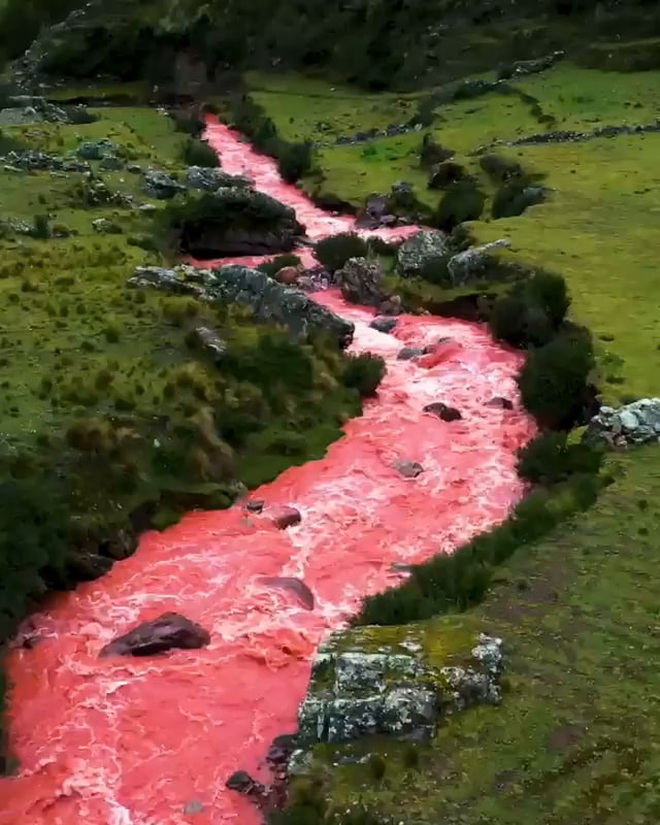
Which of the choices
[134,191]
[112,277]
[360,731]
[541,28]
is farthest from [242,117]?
[360,731]

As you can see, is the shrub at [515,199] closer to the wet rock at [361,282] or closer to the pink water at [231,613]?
the wet rock at [361,282]

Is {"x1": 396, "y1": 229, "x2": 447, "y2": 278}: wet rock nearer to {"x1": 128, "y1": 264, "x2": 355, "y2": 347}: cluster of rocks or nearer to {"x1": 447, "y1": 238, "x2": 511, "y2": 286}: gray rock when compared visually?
{"x1": 447, "y1": 238, "x2": 511, "y2": 286}: gray rock

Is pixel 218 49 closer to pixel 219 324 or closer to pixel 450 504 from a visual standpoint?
pixel 219 324

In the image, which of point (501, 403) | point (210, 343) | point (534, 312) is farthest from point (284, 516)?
point (534, 312)

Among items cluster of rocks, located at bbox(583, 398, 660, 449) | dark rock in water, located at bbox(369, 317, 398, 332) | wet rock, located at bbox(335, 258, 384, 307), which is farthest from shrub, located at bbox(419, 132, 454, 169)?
cluster of rocks, located at bbox(583, 398, 660, 449)

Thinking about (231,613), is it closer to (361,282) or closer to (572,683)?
(572,683)

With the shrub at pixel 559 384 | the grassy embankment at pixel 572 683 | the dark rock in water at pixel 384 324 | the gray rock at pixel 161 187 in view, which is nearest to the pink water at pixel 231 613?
the shrub at pixel 559 384
